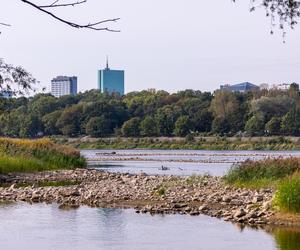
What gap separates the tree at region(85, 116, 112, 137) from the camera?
109 meters

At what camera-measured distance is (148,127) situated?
109m

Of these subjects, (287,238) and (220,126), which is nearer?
(287,238)

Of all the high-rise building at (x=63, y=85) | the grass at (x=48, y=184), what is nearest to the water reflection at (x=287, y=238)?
the grass at (x=48, y=184)

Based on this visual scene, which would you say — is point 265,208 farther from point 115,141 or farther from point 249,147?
point 115,141

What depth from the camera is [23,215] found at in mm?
22828

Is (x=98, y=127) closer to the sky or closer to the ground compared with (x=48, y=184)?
closer to the sky

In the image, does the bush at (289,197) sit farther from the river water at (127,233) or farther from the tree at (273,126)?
the tree at (273,126)

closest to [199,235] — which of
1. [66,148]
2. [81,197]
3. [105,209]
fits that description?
[105,209]

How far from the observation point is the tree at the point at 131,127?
111m

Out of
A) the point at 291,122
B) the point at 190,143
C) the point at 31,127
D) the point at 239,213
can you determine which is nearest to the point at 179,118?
the point at 190,143

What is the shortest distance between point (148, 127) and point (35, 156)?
223ft

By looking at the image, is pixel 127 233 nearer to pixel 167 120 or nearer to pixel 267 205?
pixel 267 205

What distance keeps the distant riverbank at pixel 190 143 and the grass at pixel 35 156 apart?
50.6 m

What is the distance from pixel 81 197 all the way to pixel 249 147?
71708mm
